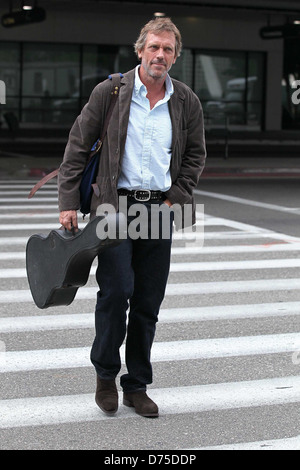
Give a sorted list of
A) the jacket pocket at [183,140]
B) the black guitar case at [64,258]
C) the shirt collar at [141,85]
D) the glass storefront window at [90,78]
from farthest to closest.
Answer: the glass storefront window at [90,78]
the jacket pocket at [183,140]
the shirt collar at [141,85]
the black guitar case at [64,258]

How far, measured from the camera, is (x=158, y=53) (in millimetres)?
4984

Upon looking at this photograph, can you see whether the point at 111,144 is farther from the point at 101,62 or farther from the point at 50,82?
the point at 101,62

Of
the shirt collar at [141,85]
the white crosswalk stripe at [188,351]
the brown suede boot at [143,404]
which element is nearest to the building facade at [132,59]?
the white crosswalk stripe at [188,351]

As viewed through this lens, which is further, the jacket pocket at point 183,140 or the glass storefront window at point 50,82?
the glass storefront window at point 50,82

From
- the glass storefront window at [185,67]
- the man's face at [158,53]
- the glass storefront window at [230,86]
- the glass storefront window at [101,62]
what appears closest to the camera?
the man's face at [158,53]

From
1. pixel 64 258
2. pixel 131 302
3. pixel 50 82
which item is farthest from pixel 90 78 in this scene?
pixel 64 258

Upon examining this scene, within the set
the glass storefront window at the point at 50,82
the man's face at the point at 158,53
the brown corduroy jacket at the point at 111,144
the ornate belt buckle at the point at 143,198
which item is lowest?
the ornate belt buckle at the point at 143,198

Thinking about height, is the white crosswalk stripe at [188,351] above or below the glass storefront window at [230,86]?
below

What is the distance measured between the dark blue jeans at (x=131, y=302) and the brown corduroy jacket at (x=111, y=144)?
218mm

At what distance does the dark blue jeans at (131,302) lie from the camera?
16.4 feet

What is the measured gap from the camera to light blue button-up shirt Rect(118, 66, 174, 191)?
199 inches

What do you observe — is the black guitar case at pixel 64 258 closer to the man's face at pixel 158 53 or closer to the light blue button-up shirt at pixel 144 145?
the light blue button-up shirt at pixel 144 145

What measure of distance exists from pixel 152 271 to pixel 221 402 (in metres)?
0.93

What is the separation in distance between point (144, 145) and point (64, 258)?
763mm
